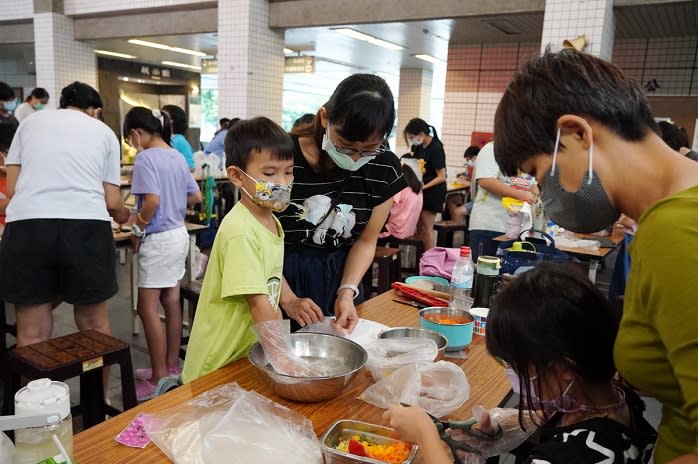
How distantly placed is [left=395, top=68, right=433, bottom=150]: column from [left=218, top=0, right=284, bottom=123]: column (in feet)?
18.3

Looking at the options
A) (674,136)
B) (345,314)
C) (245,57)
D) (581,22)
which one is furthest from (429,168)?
(345,314)

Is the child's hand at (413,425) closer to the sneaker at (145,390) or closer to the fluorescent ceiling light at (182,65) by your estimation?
the sneaker at (145,390)

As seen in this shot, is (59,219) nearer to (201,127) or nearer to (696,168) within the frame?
(696,168)

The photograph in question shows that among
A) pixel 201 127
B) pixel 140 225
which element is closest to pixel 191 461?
pixel 140 225

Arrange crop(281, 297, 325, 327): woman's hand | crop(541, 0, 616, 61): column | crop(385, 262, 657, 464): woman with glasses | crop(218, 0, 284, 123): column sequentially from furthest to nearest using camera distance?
crop(218, 0, 284, 123): column < crop(541, 0, 616, 61): column < crop(281, 297, 325, 327): woman's hand < crop(385, 262, 657, 464): woman with glasses

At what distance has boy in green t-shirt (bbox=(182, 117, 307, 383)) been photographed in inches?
55.4

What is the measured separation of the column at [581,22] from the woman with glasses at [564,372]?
4958 mm

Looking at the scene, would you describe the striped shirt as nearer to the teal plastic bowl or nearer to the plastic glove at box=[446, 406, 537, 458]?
the teal plastic bowl

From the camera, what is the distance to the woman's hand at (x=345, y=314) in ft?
5.38

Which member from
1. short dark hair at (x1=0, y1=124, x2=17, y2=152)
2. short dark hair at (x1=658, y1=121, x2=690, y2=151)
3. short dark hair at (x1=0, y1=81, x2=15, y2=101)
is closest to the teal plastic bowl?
short dark hair at (x1=658, y1=121, x2=690, y2=151)

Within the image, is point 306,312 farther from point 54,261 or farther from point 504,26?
point 504,26

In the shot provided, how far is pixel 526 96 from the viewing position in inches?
35.9

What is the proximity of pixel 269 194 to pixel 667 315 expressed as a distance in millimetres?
1136

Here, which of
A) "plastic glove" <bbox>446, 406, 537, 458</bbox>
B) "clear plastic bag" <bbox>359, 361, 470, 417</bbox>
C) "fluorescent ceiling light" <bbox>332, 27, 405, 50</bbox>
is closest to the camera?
"plastic glove" <bbox>446, 406, 537, 458</bbox>
